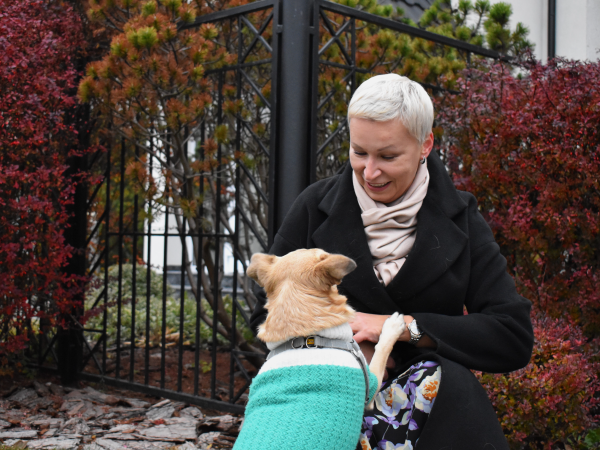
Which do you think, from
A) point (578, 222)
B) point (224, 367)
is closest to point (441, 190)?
point (578, 222)

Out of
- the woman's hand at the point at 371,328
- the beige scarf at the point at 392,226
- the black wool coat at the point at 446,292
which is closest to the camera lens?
the black wool coat at the point at 446,292

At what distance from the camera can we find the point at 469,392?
204 cm

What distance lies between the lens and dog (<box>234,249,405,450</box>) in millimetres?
1879

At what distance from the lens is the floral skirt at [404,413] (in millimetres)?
2055

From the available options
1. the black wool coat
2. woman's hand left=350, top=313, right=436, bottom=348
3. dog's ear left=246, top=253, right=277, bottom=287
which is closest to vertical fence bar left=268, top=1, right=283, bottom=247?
the black wool coat

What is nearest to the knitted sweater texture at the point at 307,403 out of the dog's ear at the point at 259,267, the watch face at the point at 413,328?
the watch face at the point at 413,328

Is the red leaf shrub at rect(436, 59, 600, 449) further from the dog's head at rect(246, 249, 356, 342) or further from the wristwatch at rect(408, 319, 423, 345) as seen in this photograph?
the dog's head at rect(246, 249, 356, 342)

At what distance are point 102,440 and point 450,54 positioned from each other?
455 cm

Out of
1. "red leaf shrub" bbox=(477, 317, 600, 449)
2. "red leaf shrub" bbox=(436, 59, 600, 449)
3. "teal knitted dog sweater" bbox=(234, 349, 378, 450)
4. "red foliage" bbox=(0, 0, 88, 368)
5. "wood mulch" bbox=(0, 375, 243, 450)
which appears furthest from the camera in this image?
"red foliage" bbox=(0, 0, 88, 368)

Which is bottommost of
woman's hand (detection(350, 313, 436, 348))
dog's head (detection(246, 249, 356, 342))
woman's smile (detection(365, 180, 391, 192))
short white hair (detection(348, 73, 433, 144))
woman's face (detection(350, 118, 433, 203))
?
woman's hand (detection(350, 313, 436, 348))

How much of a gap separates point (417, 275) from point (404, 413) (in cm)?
48

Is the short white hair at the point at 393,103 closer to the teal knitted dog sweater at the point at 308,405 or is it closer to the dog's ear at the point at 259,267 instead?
the dog's ear at the point at 259,267

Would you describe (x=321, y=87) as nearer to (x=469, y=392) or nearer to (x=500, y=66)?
(x=500, y=66)

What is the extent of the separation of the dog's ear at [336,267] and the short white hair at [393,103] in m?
0.49
